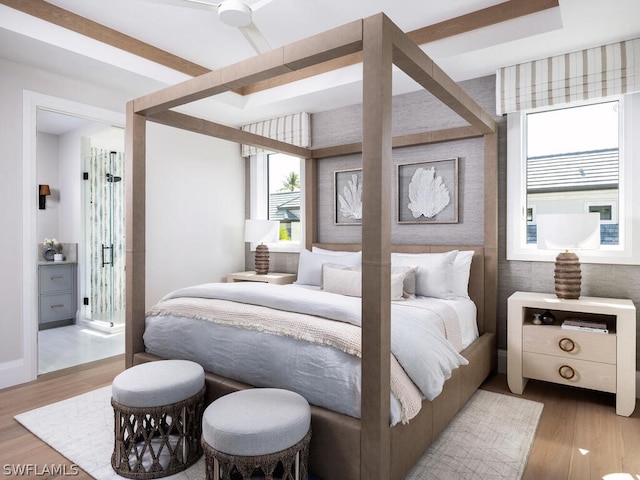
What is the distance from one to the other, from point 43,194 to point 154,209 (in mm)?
2028

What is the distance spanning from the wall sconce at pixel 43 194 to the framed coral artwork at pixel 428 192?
14.3 feet

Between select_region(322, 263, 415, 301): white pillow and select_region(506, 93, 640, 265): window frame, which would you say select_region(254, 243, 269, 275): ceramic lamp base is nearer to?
select_region(322, 263, 415, 301): white pillow

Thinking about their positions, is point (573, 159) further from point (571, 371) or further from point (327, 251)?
point (327, 251)

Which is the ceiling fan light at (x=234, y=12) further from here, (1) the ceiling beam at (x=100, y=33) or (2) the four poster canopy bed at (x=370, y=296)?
(1) the ceiling beam at (x=100, y=33)

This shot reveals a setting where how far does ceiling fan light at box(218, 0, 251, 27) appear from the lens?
2.26 meters

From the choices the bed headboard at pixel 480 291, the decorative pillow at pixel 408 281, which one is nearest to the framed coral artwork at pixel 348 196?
the decorative pillow at pixel 408 281

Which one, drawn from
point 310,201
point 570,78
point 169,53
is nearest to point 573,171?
point 570,78

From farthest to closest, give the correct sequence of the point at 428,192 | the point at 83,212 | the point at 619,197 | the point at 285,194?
the point at 83,212, the point at 285,194, the point at 428,192, the point at 619,197

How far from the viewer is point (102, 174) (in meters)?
5.01

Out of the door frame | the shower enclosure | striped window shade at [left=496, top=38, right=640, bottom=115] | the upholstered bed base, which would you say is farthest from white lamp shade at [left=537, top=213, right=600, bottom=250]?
the shower enclosure

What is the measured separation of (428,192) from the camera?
146 inches

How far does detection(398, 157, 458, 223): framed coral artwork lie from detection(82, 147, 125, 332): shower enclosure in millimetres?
3294

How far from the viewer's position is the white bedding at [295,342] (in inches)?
70.6

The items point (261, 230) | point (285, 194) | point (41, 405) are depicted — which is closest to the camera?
point (41, 405)
